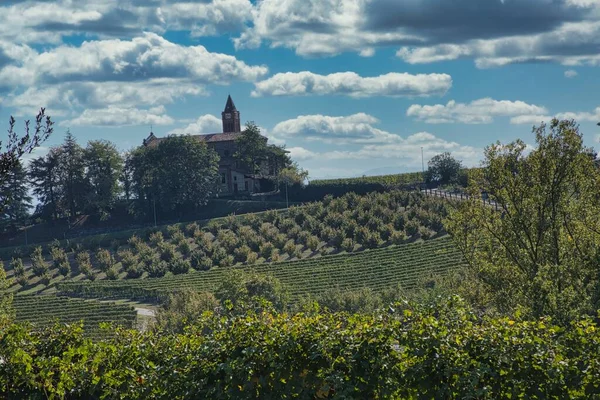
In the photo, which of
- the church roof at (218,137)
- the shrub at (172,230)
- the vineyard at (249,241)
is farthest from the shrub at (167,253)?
the church roof at (218,137)

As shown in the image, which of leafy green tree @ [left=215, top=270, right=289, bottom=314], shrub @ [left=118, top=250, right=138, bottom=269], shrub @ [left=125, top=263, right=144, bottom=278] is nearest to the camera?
leafy green tree @ [left=215, top=270, right=289, bottom=314]

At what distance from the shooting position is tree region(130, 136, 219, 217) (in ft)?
355

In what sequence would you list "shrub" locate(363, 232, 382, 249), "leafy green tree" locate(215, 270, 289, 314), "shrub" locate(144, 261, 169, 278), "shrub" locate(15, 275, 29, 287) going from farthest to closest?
"shrub" locate(15, 275, 29, 287)
"shrub" locate(144, 261, 169, 278)
"shrub" locate(363, 232, 382, 249)
"leafy green tree" locate(215, 270, 289, 314)

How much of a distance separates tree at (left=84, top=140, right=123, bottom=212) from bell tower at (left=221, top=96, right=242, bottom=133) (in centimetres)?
2591

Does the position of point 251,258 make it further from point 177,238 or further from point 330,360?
point 330,360

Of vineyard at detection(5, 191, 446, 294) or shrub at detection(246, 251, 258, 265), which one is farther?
vineyard at detection(5, 191, 446, 294)

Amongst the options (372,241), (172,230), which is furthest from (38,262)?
(372,241)

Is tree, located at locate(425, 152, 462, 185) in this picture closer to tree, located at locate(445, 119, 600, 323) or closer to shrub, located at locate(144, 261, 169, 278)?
shrub, located at locate(144, 261, 169, 278)

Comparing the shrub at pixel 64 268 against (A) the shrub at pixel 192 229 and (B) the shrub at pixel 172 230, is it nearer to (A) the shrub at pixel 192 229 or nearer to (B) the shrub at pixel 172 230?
(B) the shrub at pixel 172 230

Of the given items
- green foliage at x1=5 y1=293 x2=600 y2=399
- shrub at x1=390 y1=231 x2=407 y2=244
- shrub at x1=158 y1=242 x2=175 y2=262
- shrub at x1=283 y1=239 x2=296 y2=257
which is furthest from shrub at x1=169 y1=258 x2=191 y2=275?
green foliage at x1=5 y1=293 x2=600 y2=399

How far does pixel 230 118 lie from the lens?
141625 mm

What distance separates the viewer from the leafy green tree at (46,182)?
113 meters

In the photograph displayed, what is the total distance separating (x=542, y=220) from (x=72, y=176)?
98088 millimetres

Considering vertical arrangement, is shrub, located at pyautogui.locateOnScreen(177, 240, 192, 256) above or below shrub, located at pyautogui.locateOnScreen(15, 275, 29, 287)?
above
